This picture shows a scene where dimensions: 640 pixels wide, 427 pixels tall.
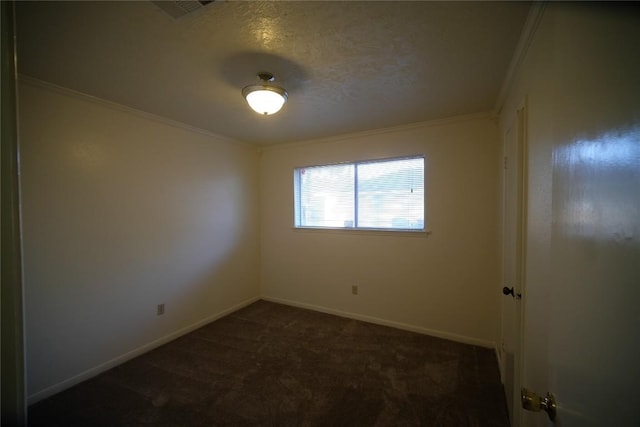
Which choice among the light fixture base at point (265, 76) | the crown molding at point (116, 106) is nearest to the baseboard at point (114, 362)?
the crown molding at point (116, 106)

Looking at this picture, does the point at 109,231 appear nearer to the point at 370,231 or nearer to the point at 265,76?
the point at 265,76

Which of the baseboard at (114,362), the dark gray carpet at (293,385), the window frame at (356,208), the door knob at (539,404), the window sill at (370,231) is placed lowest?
the dark gray carpet at (293,385)

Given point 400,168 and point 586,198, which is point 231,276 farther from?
point 586,198

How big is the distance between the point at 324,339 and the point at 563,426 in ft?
8.17

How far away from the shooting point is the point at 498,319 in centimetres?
255

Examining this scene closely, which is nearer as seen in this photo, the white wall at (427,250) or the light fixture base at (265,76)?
the light fixture base at (265,76)

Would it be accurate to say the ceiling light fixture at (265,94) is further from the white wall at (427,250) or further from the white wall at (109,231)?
the white wall at (427,250)

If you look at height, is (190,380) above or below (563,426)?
below

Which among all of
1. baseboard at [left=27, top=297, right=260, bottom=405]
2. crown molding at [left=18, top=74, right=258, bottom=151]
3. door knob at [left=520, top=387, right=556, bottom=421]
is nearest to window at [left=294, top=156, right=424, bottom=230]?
crown molding at [left=18, top=74, right=258, bottom=151]

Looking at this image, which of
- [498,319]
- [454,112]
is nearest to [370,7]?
[454,112]

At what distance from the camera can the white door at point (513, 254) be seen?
1.56 m

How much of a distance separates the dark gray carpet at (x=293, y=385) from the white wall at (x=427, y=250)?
1.03 feet

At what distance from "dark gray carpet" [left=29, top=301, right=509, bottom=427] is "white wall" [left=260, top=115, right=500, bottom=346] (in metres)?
0.31

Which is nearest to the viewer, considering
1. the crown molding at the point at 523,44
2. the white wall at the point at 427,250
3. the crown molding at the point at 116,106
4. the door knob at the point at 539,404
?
the door knob at the point at 539,404
